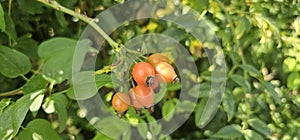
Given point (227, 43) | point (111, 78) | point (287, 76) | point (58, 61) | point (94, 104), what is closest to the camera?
point (111, 78)

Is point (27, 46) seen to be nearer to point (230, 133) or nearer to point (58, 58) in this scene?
point (58, 58)

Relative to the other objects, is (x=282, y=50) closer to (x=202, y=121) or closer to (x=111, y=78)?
(x=202, y=121)

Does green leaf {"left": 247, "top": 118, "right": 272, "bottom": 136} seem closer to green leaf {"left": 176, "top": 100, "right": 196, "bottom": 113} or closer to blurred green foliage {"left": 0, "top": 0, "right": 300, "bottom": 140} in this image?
blurred green foliage {"left": 0, "top": 0, "right": 300, "bottom": 140}

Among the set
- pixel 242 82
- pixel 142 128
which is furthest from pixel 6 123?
pixel 242 82

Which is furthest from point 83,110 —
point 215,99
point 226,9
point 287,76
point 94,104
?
point 287,76

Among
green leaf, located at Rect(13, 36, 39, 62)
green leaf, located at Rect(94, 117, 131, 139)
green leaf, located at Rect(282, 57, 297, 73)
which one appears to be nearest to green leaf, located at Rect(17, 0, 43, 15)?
green leaf, located at Rect(13, 36, 39, 62)

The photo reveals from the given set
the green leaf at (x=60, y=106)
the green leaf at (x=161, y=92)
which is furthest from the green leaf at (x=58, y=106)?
the green leaf at (x=161, y=92)

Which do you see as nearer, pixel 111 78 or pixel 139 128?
pixel 111 78

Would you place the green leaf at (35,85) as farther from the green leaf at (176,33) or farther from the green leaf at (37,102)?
the green leaf at (176,33)
